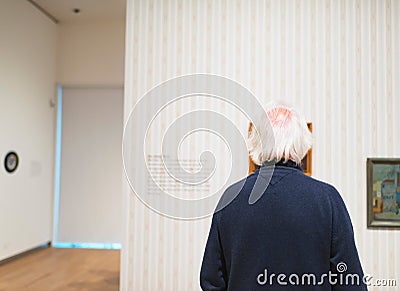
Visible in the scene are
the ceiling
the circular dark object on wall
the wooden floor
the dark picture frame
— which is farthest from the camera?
the ceiling

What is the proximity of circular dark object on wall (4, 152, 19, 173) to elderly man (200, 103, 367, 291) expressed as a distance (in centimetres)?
478

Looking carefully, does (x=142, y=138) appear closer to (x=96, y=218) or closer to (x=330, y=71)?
(x=330, y=71)

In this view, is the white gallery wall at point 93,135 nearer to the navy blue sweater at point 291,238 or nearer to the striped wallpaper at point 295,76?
the striped wallpaper at point 295,76

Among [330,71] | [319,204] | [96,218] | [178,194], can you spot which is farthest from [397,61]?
[96,218]

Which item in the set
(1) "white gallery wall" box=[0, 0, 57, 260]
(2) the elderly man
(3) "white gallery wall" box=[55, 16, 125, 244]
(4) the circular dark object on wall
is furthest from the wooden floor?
(2) the elderly man

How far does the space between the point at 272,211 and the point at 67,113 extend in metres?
6.17

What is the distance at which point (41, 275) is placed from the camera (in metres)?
5.12

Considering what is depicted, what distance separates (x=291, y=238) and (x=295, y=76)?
2.86 m

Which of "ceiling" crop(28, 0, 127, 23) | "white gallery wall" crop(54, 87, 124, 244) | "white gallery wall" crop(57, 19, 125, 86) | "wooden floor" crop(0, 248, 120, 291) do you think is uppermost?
"ceiling" crop(28, 0, 127, 23)

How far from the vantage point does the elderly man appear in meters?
1.50

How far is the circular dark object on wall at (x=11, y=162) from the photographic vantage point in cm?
573

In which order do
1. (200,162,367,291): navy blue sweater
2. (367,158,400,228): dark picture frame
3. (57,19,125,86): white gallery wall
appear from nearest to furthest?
(200,162,367,291): navy blue sweater
(367,158,400,228): dark picture frame
(57,19,125,86): white gallery wall

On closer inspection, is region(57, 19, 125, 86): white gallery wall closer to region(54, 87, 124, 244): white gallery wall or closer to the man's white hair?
region(54, 87, 124, 244): white gallery wall

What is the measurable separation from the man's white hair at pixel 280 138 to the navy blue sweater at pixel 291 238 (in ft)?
0.17
